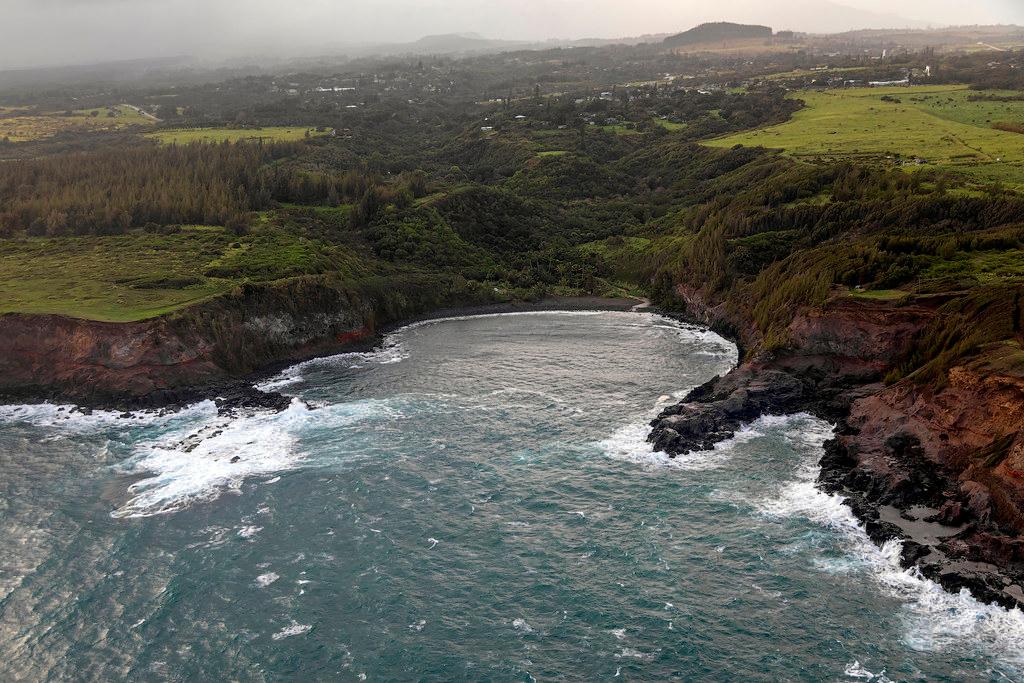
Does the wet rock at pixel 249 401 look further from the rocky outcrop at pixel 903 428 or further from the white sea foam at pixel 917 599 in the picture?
the white sea foam at pixel 917 599

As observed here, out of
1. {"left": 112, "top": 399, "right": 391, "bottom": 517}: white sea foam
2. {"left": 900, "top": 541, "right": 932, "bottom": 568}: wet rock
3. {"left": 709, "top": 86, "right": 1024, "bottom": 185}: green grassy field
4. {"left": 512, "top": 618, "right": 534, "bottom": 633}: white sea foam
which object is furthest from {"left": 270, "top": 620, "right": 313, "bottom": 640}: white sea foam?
{"left": 709, "top": 86, "right": 1024, "bottom": 185}: green grassy field

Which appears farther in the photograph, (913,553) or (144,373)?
(144,373)

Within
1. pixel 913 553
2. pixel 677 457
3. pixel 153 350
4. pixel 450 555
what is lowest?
pixel 450 555

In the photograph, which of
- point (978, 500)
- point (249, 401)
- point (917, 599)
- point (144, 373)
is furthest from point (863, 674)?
point (144, 373)

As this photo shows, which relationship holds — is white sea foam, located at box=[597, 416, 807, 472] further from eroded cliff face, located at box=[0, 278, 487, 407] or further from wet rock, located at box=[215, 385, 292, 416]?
eroded cliff face, located at box=[0, 278, 487, 407]

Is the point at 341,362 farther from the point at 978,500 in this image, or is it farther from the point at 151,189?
the point at 978,500

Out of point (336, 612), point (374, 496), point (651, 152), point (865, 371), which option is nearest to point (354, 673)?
point (336, 612)
